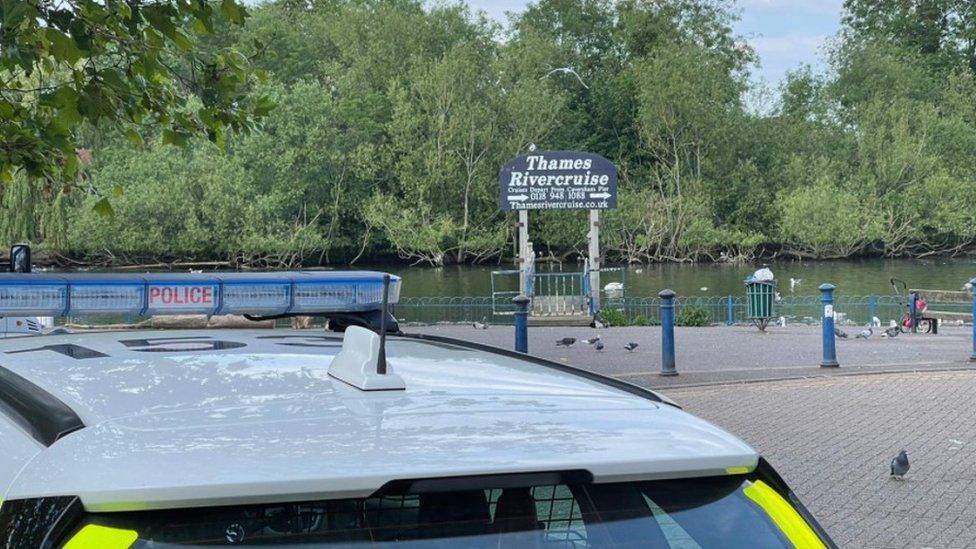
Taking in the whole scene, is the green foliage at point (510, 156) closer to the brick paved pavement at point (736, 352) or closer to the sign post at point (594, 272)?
the sign post at point (594, 272)

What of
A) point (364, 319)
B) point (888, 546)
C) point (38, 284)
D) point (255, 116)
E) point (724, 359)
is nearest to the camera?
point (364, 319)

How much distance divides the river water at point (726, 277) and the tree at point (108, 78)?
36334mm

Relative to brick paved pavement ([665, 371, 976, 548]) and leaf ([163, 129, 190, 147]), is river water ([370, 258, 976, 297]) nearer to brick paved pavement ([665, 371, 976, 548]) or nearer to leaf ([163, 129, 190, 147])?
brick paved pavement ([665, 371, 976, 548])

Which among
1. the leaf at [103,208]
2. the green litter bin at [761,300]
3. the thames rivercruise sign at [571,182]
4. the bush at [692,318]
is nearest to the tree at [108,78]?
the leaf at [103,208]

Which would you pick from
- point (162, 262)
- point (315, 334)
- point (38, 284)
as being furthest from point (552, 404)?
point (162, 262)

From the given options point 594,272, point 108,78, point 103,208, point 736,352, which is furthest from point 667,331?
point 594,272

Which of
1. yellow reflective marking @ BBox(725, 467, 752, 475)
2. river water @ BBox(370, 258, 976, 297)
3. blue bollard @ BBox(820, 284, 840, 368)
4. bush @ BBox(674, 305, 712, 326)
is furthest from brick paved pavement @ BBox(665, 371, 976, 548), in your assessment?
river water @ BBox(370, 258, 976, 297)

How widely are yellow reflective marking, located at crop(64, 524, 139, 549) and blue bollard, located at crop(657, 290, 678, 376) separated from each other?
540 inches

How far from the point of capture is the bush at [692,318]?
91.4 feet

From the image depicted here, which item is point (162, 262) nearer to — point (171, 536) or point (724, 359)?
point (724, 359)

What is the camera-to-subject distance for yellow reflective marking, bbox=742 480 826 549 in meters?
2.08

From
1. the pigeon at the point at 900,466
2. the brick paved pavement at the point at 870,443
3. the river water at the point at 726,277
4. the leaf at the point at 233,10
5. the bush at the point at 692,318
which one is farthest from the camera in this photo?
the river water at the point at 726,277

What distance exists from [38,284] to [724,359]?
11.9 m

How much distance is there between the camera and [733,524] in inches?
80.3
